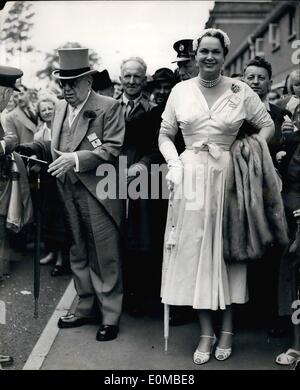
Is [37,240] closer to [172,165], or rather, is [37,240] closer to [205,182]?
[172,165]

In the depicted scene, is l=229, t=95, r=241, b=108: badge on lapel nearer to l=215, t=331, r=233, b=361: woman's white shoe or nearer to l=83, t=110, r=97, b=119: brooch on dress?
l=83, t=110, r=97, b=119: brooch on dress

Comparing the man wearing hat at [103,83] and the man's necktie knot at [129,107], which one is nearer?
the man's necktie knot at [129,107]

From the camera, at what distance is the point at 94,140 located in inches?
165

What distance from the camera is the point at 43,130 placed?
6582mm

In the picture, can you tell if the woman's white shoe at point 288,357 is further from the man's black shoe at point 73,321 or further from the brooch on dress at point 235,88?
the brooch on dress at point 235,88

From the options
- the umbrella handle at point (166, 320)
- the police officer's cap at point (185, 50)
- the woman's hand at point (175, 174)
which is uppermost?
the police officer's cap at point (185, 50)


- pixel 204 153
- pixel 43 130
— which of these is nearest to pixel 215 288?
pixel 204 153

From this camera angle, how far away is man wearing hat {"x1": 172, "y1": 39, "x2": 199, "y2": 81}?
15.3 feet

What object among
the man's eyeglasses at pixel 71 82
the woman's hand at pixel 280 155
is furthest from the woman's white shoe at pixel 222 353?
the man's eyeglasses at pixel 71 82

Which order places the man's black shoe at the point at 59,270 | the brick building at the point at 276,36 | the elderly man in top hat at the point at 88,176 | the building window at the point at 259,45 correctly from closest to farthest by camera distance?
1. the elderly man in top hat at the point at 88,176
2. the man's black shoe at the point at 59,270
3. the brick building at the point at 276,36
4. the building window at the point at 259,45

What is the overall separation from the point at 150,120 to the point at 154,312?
163 centimetres

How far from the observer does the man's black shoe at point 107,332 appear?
4.23 m

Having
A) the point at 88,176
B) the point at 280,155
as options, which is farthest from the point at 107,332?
the point at 280,155

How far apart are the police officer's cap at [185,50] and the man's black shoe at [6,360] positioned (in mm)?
2621
